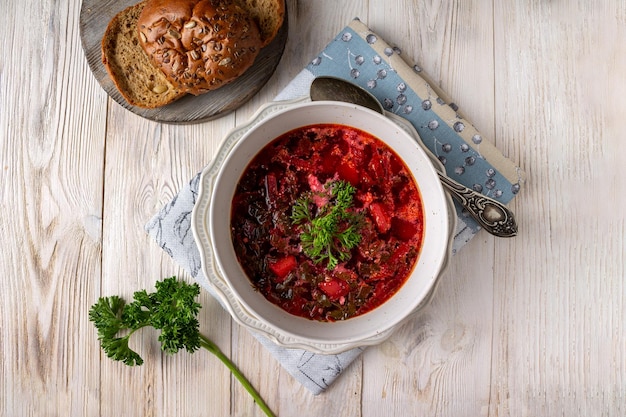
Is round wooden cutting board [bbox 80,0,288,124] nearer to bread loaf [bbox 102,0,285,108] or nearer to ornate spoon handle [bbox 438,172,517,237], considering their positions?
bread loaf [bbox 102,0,285,108]

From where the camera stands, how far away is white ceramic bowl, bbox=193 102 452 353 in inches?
82.7

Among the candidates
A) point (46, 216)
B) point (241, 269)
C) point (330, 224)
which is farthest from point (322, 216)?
point (46, 216)

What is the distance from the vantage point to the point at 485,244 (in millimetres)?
2625

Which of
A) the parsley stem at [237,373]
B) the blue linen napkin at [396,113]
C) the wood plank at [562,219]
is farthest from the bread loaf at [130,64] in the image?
the wood plank at [562,219]

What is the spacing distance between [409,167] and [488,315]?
0.93 meters

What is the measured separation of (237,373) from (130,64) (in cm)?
159

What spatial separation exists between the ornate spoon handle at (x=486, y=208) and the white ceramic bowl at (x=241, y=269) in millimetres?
67

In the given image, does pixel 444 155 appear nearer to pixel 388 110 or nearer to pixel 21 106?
pixel 388 110

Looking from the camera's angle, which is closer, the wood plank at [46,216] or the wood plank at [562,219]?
the wood plank at [562,219]

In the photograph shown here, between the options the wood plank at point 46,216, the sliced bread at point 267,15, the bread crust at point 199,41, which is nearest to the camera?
the bread crust at point 199,41

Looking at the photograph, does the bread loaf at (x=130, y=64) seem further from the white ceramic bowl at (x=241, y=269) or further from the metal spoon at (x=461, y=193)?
the metal spoon at (x=461, y=193)

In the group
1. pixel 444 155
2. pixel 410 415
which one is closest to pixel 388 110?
pixel 444 155

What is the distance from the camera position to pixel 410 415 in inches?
105

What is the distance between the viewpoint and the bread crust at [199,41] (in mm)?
2379
